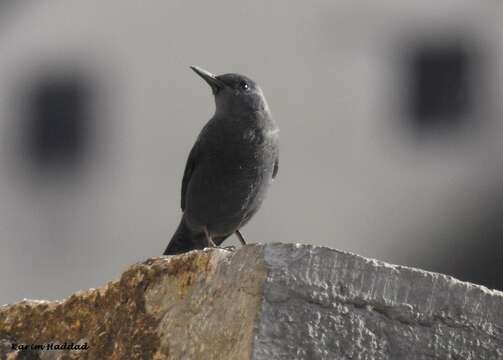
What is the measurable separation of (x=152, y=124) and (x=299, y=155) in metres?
2.47

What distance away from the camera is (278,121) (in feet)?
74.5

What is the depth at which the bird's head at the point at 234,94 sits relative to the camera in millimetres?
7418

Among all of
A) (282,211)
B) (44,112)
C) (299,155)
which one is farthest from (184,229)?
(44,112)

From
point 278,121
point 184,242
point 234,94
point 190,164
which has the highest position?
point 234,94

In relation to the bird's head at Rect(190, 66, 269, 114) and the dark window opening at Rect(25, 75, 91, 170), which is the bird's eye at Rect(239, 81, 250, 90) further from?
the dark window opening at Rect(25, 75, 91, 170)

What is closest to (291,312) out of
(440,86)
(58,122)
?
(440,86)

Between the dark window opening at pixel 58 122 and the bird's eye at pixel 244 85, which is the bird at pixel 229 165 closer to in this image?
the bird's eye at pixel 244 85

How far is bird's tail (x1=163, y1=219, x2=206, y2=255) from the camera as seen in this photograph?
25.1ft

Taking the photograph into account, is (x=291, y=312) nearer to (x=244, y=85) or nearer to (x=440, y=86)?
(x=244, y=85)

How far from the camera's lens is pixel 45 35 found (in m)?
26.8

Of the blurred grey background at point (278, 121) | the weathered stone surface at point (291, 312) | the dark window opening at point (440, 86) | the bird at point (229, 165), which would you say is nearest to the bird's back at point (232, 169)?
the bird at point (229, 165)

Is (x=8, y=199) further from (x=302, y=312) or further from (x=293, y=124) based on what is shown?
(x=302, y=312)

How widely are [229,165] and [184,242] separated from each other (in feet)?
2.07

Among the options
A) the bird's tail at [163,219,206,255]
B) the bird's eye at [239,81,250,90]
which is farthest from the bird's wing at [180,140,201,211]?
the bird's eye at [239,81,250,90]
